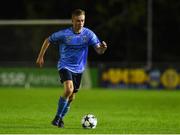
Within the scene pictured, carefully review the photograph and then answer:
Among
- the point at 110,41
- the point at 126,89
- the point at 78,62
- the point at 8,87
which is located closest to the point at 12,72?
the point at 8,87

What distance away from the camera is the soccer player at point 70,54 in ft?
52.6

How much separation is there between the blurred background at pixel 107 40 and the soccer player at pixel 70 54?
23.5m

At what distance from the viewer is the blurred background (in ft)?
132

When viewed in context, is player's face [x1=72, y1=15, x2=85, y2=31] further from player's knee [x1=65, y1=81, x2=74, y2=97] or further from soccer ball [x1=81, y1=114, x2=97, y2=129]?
soccer ball [x1=81, y1=114, x2=97, y2=129]

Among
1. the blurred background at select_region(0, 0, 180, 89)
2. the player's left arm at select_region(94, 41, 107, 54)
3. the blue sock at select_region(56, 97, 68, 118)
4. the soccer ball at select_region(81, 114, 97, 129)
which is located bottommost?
the blurred background at select_region(0, 0, 180, 89)

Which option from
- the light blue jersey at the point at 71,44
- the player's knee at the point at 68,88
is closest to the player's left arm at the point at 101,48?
the light blue jersey at the point at 71,44

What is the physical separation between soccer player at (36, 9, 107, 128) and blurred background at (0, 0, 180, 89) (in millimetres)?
23463

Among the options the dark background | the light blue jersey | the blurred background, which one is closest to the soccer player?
the light blue jersey

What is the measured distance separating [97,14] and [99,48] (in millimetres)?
39219

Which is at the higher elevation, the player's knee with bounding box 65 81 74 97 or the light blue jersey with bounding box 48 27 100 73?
the light blue jersey with bounding box 48 27 100 73

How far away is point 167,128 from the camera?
15.9 metres

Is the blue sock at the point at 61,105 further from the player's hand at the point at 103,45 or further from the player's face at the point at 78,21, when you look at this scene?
the player's face at the point at 78,21

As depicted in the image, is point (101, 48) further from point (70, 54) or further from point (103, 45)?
point (70, 54)

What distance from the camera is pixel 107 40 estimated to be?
175 ft
